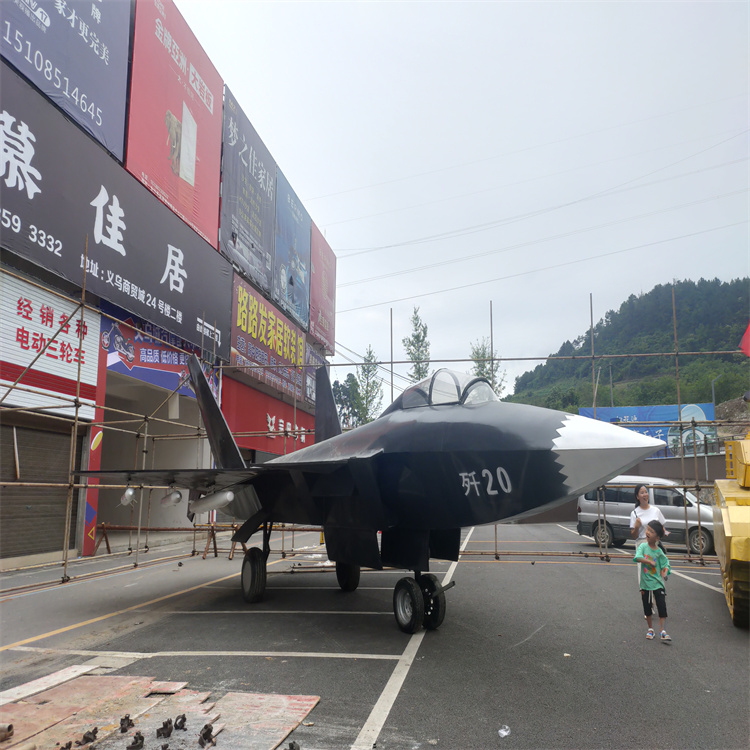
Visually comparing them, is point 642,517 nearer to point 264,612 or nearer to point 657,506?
point 264,612

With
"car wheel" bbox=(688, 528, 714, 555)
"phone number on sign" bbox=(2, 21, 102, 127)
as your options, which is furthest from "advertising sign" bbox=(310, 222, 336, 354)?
"car wheel" bbox=(688, 528, 714, 555)

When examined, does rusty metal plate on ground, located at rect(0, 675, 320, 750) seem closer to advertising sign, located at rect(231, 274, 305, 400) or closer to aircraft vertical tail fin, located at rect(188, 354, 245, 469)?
aircraft vertical tail fin, located at rect(188, 354, 245, 469)

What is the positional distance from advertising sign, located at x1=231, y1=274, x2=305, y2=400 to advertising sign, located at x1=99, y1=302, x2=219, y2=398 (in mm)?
2881

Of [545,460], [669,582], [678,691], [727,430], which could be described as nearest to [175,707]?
[545,460]

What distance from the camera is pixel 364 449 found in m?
6.57

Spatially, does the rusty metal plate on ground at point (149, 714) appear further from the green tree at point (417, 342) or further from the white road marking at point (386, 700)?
the green tree at point (417, 342)

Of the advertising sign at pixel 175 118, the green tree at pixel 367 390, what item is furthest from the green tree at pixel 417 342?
the advertising sign at pixel 175 118

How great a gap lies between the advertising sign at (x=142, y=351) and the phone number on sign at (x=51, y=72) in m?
4.72

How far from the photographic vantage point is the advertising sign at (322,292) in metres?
30.9

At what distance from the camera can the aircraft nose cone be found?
178 inches

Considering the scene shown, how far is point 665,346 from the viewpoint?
71.3 metres

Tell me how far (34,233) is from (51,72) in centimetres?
381

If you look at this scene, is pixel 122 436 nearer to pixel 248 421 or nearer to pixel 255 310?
pixel 248 421

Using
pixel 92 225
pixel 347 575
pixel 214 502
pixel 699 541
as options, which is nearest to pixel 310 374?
pixel 92 225
